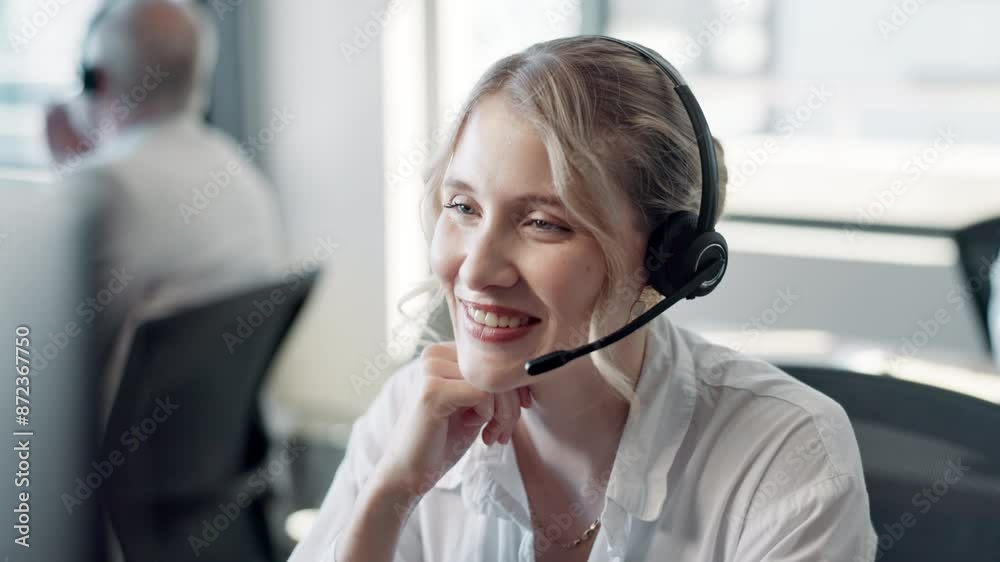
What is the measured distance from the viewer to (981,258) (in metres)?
2.15

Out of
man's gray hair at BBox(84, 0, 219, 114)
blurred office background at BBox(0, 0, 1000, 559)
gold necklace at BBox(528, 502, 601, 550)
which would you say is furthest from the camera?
blurred office background at BBox(0, 0, 1000, 559)

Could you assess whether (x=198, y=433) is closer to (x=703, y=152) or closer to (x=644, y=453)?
(x=644, y=453)

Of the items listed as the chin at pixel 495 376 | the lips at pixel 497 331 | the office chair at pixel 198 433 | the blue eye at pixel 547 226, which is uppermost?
the blue eye at pixel 547 226

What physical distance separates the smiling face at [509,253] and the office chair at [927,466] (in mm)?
301

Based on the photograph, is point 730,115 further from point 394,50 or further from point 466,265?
point 466,265

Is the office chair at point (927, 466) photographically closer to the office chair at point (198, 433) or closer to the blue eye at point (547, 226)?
the blue eye at point (547, 226)

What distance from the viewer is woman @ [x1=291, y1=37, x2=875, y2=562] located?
38.6 inches

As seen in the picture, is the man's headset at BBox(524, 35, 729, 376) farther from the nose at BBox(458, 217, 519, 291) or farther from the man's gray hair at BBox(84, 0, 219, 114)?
the man's gray hair at BBox(84, 0, 219, 114)

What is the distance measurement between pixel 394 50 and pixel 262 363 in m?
1.38

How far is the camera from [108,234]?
2020mm

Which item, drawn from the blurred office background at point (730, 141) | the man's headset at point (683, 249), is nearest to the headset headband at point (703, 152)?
the man's headset at point (683, 249)

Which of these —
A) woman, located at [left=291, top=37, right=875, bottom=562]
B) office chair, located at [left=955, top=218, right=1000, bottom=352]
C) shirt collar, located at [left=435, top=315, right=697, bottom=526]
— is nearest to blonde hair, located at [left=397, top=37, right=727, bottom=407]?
woman, located at [left=291, top=37, right=875, bottom=562]

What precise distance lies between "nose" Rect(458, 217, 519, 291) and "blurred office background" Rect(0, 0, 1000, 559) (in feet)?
4.14

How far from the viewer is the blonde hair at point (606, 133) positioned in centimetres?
97
